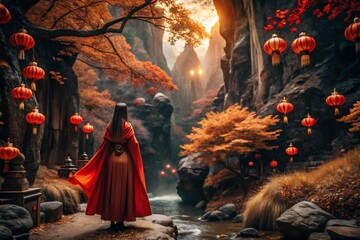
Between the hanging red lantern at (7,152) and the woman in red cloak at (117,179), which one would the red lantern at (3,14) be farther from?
the woman in red cloak at (117,179)

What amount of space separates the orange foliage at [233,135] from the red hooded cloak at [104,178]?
29.8 feet

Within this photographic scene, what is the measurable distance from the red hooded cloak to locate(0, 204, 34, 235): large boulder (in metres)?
1.00

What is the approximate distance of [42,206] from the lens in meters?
6.68

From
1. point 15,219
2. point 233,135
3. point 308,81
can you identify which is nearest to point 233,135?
point 233,135

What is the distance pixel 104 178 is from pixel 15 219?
1.66 metres

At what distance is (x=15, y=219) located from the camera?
4.58 meters

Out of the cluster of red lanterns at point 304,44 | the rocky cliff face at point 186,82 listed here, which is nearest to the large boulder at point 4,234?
the cluster of red lanterns at point 304,44

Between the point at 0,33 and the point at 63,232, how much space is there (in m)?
5.49

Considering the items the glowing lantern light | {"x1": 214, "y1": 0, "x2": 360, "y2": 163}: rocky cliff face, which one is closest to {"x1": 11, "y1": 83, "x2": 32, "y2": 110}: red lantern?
the glowing lantern light

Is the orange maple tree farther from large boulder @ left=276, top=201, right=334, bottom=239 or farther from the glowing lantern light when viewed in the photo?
the glowing lantern light

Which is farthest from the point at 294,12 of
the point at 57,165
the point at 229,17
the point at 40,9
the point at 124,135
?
the point at 57,165

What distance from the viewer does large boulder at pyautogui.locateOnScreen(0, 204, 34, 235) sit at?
4434mm

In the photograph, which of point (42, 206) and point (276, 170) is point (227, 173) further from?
point (42, 206)

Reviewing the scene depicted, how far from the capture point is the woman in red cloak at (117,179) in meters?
5.07
